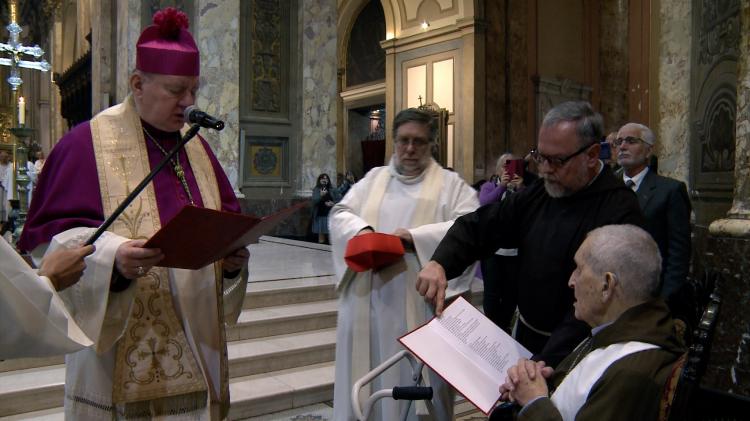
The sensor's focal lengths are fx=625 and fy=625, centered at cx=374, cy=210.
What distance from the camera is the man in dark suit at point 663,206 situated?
3.52 metres

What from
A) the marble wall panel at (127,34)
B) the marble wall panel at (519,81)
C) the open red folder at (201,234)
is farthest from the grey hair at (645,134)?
the marble wall panel at (519,81)

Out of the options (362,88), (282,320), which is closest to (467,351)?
(282,320)

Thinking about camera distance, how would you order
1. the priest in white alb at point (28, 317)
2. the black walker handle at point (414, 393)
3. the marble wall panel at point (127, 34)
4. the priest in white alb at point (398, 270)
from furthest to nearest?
1. the marble wall panel at point (127, 34)
2. the priest in white alb at point (398, 270)
3. the black walker handle at point (414, 393)
4. the priest in white alb at point (28, 317)

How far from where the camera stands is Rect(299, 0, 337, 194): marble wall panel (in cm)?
891

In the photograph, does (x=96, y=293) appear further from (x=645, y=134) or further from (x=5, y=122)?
(x=5, y=122)

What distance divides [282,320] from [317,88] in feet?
16.4

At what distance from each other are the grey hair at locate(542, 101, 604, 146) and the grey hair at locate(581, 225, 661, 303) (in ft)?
1.61

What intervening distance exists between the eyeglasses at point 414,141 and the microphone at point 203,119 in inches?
45.4

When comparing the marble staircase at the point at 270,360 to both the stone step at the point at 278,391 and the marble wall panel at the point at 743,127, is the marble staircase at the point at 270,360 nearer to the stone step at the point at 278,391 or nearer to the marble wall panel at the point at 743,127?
the stone step at the point at 278,391

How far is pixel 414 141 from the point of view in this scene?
281 centimetres

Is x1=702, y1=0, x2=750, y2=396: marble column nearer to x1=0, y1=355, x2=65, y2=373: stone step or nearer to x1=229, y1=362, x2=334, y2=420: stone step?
x1=229, y1=362, x2=334, y2=420: stone step

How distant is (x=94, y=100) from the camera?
8.89 meters

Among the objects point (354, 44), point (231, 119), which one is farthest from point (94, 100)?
point (354, 44)

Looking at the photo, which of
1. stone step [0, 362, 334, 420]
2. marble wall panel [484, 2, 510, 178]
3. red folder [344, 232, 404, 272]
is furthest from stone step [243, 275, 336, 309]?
marble wall panel [484, 2, 510, 178]
